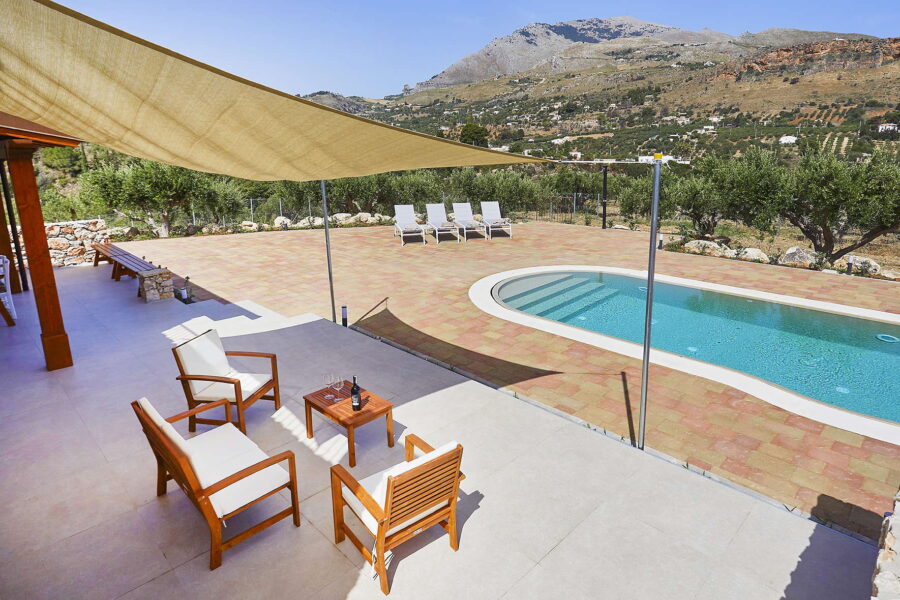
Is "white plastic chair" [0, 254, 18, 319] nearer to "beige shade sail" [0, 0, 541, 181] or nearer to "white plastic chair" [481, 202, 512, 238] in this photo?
"beige shade sail" [0, 0, 541, 181]

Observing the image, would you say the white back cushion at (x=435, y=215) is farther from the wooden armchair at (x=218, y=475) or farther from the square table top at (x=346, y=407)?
the wooden armchair at (x=218, y=475)

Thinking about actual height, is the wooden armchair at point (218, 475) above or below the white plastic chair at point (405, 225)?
below

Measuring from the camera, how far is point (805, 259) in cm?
1174

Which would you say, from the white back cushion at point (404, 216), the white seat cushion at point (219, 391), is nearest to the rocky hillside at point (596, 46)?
the white back cushion at point (404, 216)

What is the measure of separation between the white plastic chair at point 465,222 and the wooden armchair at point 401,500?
12946 mm

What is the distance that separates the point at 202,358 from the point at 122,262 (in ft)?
19.5

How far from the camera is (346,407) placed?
146 inches

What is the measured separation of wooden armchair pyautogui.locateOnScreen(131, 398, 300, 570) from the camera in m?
2.53

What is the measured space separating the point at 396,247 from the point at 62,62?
466 inches

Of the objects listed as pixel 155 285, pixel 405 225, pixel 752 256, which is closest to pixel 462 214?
pixel 405 225

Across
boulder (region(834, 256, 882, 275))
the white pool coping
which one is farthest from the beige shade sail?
boulder (region(834, 256, 882, 275))

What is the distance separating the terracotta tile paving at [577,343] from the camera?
3.81 meters

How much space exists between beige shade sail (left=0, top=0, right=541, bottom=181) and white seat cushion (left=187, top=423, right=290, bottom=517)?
189cm

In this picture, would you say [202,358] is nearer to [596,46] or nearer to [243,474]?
[243,474]
